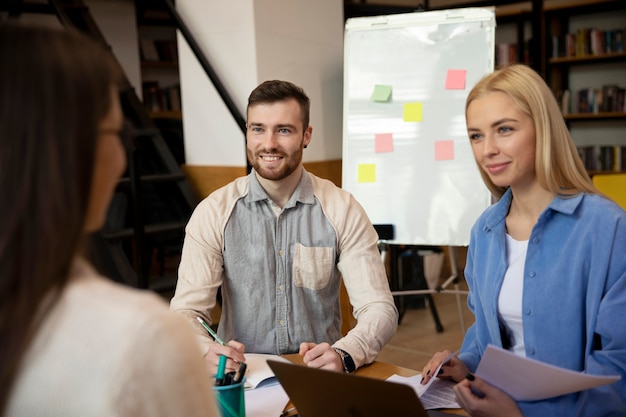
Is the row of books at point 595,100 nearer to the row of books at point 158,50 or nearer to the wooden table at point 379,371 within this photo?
the row of books at point 158,50

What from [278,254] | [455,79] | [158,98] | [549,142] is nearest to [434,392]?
[549,142]

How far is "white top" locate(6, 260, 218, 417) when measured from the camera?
60 cm

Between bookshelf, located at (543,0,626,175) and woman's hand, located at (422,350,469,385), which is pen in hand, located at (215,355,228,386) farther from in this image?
bookshelf, located at (543,0,626,175)

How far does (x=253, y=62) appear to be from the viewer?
3684mm

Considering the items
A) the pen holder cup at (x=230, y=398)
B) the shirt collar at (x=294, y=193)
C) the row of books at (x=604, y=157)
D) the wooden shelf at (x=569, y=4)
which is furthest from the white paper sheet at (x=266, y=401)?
the wooden shelf at (x=569, y=4)

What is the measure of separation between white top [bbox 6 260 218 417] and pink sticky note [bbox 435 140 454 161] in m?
2.86

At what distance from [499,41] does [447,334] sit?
344 cm

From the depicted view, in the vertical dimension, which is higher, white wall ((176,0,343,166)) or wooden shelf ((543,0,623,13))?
wooden shelf ((543,0,623,13))

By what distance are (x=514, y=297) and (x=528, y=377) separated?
0.36 metres

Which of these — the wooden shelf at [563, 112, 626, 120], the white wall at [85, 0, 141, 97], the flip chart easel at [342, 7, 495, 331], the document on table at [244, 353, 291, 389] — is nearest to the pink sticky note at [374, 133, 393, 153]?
the flip chart easel at [342, 7, 495, 331]

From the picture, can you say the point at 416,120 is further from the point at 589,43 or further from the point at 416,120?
the point at 589,43

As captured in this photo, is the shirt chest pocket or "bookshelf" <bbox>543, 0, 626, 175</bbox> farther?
"bookshelf" <bbox>543, 0, 626, 175</bbox>

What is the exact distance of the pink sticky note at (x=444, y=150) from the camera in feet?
11.0

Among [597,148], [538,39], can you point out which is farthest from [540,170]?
[597,148]
